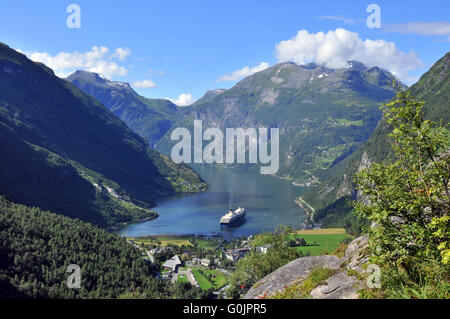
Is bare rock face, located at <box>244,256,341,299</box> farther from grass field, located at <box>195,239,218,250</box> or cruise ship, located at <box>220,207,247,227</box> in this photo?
cruise ship, located at <box>220,207,247,227</box>

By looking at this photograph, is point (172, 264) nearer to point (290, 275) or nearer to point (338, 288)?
point (290, 275)

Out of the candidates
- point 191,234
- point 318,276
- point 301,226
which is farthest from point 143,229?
point 318,276

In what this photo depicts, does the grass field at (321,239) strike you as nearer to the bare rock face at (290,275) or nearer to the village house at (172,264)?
the village house at (172,264)

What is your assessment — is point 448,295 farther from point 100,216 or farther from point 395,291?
point 100,216

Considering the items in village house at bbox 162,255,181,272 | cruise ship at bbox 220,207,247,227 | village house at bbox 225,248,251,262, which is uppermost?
cruise ship at bbox 220,207,247,227

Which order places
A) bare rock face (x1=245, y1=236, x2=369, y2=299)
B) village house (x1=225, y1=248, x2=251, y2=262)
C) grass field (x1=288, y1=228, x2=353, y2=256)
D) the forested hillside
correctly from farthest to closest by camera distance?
1. grass field (x1=288, y1=228, x2=353, y2=256)
2. village house (x1=225, y1=248, x2=251, y2=262)
3. the forested hillside
4. bare rock face (x1=245, y1=236, x2=369, y2=299)

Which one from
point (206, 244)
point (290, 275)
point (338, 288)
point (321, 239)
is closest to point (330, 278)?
point (338, 288)

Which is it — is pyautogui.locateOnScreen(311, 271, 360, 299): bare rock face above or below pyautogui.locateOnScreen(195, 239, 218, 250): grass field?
above

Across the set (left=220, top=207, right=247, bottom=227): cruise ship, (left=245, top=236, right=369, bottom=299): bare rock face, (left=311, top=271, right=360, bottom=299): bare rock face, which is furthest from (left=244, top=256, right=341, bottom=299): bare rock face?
(left=220, top=207, right=247, bottom=227): cruise ship
